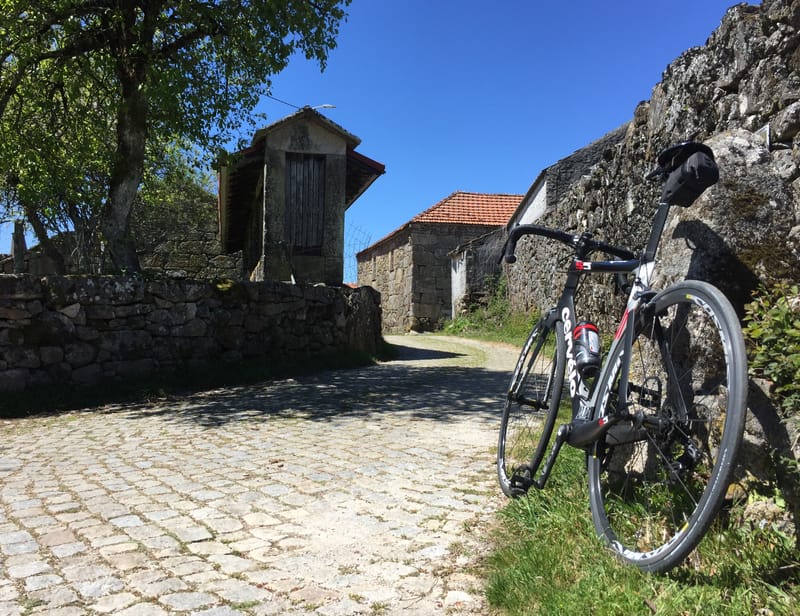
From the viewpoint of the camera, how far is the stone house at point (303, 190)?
11.9 meters

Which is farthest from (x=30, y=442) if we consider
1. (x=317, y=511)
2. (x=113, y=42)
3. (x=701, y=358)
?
(x=113, y=42)

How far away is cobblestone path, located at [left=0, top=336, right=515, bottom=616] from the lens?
2.31m

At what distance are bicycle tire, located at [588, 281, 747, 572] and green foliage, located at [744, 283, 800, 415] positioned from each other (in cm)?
12

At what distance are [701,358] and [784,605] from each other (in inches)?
32.1

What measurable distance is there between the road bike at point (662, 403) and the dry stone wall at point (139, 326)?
6.72 metres

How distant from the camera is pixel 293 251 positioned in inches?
480

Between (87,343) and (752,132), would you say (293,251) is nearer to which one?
(87,343)

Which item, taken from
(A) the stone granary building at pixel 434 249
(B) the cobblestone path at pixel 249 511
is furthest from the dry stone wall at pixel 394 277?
(B) the cobblestone path at pixel 249 511

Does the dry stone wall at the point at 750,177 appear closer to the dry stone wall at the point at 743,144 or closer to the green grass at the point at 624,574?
the dry stone wall at the point at 743,144

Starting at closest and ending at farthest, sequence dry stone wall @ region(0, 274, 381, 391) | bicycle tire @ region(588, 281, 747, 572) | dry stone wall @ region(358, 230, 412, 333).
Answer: bicycle tire @ region(588, 281, 747, 572) → dry stone wall @ region(0, 274, 381, 391) → dry stone wall @ region(358, 230, 412, 333)

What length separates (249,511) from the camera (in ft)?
10.6

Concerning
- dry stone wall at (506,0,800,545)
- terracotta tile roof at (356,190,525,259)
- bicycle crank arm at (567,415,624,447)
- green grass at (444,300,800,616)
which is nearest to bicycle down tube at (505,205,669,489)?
bicycle crank arm at (567,415,624,447)

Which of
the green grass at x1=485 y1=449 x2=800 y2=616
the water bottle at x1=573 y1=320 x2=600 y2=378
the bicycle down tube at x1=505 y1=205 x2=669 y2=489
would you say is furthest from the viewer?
the water bottle at x1=573 y1=320 x2=600 y2=378

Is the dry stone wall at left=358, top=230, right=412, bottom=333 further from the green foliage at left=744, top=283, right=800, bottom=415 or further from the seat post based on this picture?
the green foliage at left=744, top=283, right=800, bottom=415
